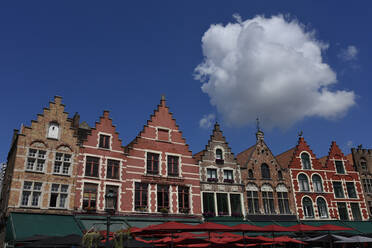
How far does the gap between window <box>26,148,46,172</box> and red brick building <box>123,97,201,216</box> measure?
20.7ft

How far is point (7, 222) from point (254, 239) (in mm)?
15576

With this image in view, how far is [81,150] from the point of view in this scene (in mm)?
24828

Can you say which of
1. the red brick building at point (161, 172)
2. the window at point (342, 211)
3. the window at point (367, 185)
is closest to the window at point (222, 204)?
the red brick building at point (161, 172)

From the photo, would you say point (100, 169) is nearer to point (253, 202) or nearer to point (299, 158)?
point (253, 202)

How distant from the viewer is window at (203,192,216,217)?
28.0 meters

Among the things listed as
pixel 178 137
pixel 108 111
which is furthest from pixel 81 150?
pixel 178 137

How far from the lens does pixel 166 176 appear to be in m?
27.5

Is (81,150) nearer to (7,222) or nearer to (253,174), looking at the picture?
(7,222)

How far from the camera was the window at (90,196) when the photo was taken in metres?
23.8

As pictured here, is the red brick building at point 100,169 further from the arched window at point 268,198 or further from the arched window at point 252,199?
the arched window at point 268,198

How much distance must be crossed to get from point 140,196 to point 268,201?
12.6 m

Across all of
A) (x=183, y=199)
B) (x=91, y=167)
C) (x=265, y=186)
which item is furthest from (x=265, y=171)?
(x=91, y=167)

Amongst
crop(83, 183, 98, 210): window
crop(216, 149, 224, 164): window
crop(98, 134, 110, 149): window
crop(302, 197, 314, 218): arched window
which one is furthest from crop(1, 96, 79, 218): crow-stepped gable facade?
crop(302, 197, 314, 218): arched window

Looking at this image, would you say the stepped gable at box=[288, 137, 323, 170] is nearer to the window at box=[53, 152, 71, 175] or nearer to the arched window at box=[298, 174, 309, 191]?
the arched window at box=[298, 174, 309, 191]
